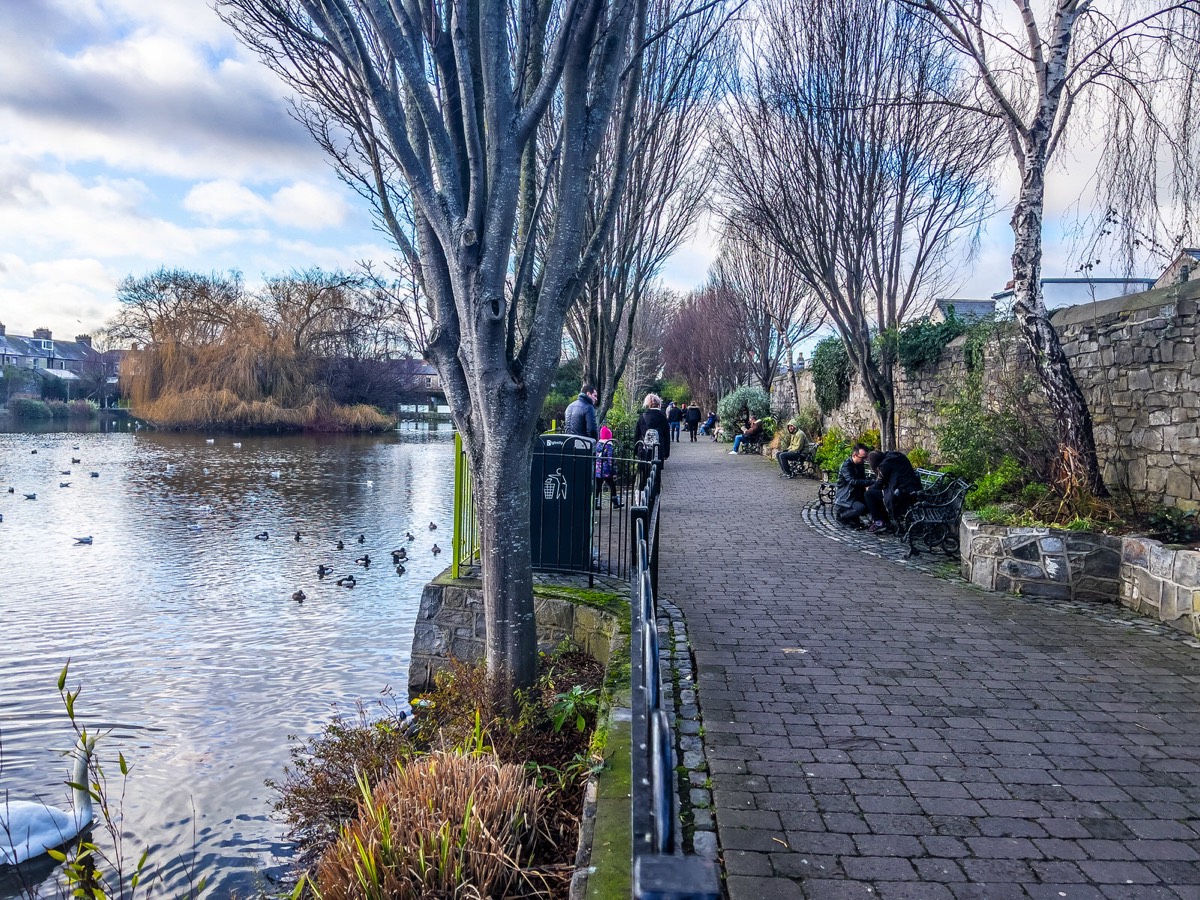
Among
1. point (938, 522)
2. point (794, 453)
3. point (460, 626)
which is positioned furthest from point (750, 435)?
point (460, 626)

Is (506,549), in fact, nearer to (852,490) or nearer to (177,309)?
(852,490)

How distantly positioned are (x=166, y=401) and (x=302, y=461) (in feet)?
53.3

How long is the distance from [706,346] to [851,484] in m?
34.3

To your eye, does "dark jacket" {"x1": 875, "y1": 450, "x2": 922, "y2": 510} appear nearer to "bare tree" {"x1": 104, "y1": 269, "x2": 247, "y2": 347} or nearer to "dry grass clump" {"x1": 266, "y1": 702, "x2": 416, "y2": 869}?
"dry grass clump" {"x1": 266, "y1": 702, "x2": 416, "y2": 869}

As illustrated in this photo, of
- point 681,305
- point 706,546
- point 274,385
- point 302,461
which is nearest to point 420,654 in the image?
point 706,546

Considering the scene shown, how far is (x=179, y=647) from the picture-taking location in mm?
8539

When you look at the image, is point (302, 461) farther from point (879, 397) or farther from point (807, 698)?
point (807, 698)

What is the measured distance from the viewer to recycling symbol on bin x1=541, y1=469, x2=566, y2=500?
7.51 metres

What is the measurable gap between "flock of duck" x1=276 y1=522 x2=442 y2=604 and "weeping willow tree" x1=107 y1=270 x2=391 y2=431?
1112 inches

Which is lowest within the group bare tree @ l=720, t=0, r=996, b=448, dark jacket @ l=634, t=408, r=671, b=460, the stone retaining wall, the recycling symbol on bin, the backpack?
the stone retaining wall

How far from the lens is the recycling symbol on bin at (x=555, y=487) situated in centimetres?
751

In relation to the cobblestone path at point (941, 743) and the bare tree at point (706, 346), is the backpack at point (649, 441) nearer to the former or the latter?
the cobblestone path at point (941, 743)

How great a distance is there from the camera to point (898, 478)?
35.5 ft

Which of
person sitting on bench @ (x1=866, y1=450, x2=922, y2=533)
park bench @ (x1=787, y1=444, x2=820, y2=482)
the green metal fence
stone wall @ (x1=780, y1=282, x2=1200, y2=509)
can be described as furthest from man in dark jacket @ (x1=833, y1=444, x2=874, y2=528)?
park bench @ (x1=787, y1=444, x2=820, y2=482)
